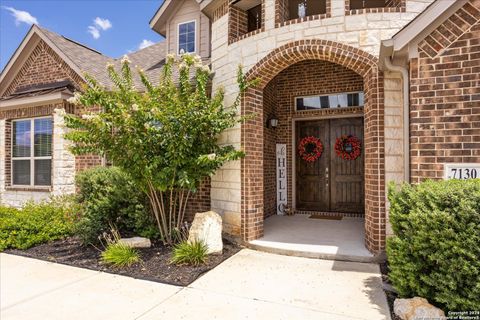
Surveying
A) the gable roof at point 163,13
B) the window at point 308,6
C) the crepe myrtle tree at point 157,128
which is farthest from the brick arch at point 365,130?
the gable roof at point 163,13

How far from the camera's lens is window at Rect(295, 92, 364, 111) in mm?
7801

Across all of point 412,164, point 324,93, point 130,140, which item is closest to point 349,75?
point 324,93

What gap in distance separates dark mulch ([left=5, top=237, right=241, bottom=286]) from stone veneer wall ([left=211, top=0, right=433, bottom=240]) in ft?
3.46

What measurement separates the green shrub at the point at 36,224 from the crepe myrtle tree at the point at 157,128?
222cm

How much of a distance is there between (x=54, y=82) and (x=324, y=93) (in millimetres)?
7902

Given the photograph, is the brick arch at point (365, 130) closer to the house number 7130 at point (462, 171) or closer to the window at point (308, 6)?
the house number 7130 at point (462, 171)

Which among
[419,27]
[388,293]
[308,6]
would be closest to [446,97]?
[419,27]

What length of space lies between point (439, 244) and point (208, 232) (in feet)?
11.2

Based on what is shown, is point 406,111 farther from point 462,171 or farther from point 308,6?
point 308,6

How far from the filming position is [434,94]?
4.11 meters

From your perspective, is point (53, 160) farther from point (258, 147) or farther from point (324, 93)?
point (324, 93)

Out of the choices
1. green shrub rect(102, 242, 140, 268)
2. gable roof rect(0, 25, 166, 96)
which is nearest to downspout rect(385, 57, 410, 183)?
green shrub rect(102, 242, 140, 268)

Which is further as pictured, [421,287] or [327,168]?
[327,168]

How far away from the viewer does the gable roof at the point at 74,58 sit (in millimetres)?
8461
